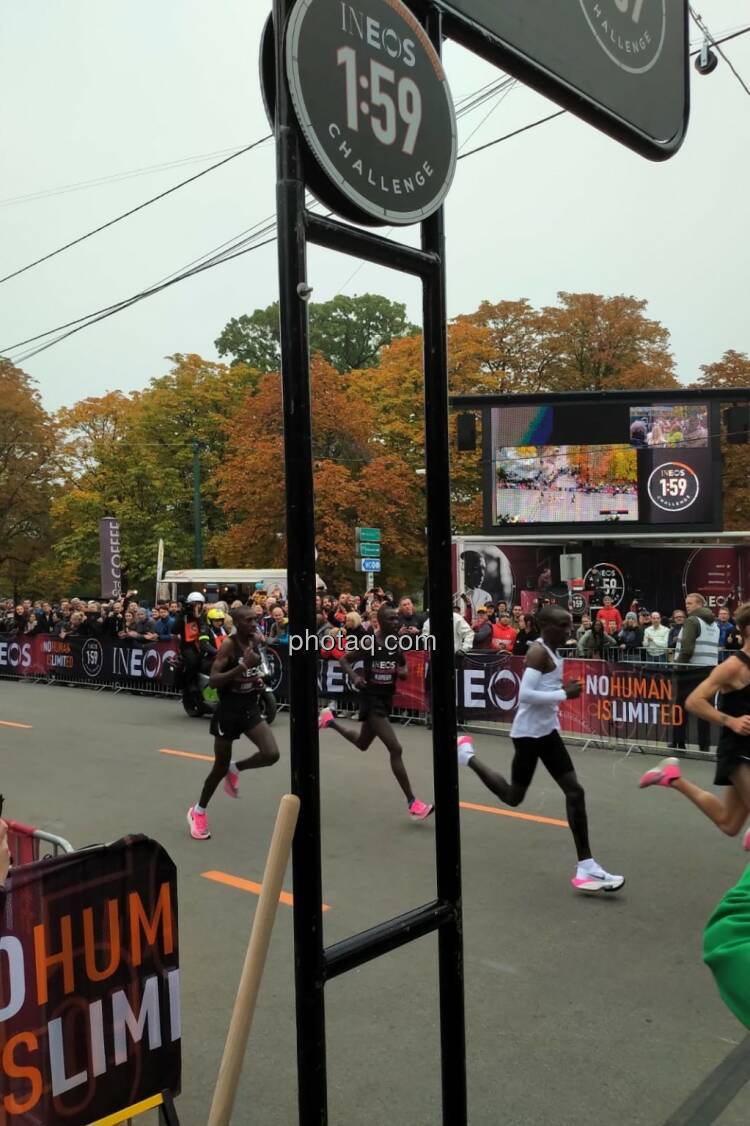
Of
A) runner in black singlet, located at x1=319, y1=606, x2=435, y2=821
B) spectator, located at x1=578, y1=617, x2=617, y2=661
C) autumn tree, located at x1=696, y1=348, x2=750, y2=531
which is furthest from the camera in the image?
autumn tree, located at x1=696, y1=348, x2=750, y2=531

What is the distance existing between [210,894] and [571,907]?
232 centimetres

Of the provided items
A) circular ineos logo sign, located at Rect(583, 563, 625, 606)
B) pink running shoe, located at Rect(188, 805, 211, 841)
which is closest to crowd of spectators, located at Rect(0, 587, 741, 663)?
pink running shoe, located at Rect(188, 805, 211, 841)

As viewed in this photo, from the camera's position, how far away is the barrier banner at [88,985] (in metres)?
2.47

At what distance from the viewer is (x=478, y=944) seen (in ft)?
16.2

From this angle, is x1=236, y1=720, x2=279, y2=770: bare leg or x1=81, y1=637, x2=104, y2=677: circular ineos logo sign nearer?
x1=236, y1=720, x2=279, y2=770: bare leg

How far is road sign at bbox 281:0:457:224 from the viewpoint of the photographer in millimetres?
1744

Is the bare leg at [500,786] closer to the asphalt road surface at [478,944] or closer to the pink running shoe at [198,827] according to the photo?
the asphalt road surface at [478,944]

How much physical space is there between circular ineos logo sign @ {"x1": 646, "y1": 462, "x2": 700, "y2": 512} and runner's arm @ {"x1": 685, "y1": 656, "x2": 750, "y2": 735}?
2208 centimetres

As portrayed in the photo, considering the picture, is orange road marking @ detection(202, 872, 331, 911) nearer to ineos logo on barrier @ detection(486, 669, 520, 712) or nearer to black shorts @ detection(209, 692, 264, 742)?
black shorts @ detection(209, 692, 264, 742)

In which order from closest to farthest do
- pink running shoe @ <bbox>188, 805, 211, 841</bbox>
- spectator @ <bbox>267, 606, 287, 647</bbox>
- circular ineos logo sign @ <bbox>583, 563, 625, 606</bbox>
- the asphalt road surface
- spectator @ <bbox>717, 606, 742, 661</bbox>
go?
the asphalt road surface, pink running shoe @ <bbox>188, 805, 211, 841</bbox>, spectator @ <bbox>717, 606, 742, 661</bbox>, spectator @ <bbox>267, 606, 287, 647</bbox>, circular ineos logo sign @ <bbox>583, 563, 625, 606</bbox>

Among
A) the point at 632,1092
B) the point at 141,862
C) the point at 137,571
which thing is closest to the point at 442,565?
the point at 141,862

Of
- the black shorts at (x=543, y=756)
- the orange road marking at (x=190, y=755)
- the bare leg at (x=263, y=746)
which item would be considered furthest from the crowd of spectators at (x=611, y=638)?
the black shorts at (x=543, y=756)

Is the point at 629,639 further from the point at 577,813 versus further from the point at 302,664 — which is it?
the point at 302,664

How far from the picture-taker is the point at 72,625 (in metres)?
19.2
